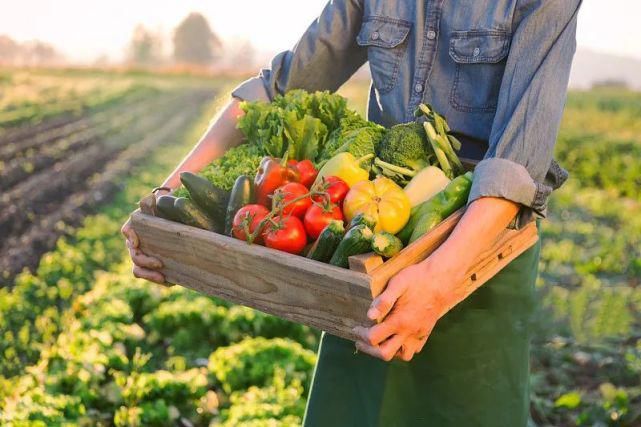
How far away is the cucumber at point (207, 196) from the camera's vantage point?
2625 millimetres

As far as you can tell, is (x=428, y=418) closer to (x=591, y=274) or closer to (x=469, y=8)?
(x=469, y=8)

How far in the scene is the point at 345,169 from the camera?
2.60 metres

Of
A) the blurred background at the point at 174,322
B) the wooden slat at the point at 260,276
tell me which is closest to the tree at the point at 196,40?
the blurred background at the point at 174,322

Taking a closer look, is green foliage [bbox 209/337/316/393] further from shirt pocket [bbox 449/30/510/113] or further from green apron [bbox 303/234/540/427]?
shirt pocket [bbox 449/30/510/113]

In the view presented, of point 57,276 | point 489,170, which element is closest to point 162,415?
point 489,170

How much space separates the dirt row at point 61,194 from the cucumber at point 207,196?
5592 mm

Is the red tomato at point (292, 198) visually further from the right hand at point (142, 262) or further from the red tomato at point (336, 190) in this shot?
the right hand at point (142, 262)

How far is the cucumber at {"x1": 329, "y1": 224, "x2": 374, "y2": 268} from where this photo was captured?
7.23 ft

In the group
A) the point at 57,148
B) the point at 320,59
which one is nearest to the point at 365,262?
the point at 320,59

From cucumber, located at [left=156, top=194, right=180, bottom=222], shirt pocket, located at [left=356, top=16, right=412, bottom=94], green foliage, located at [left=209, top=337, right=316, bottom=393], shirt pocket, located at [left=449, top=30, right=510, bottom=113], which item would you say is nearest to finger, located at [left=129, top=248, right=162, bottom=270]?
cucumber, located at [left=156, top=194, right=180, bottom=222]

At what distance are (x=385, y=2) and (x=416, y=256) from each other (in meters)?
1.04

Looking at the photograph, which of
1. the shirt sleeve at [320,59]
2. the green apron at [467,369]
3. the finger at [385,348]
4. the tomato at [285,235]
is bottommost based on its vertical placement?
the green apron at [467,369]

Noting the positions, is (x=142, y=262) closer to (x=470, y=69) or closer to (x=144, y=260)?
(x=144, y=260)

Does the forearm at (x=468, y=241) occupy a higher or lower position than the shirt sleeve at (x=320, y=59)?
lower
